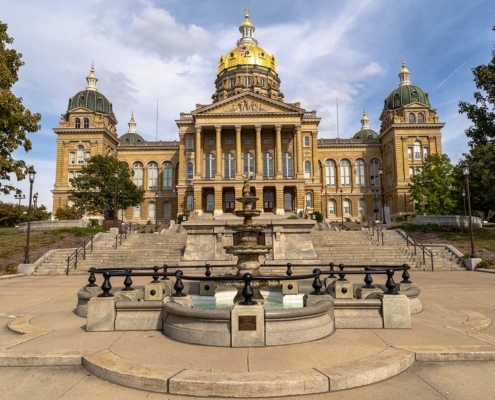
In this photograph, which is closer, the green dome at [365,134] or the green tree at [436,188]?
the green tree at [436,188]

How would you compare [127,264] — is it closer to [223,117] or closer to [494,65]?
[494,65]

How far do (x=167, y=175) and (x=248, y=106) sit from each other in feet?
80.5

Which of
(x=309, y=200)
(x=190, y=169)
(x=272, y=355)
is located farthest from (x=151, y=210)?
(x=272, y=355)

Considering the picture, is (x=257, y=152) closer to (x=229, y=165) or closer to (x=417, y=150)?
(x=229, y=165)

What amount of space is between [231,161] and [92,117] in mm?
27946

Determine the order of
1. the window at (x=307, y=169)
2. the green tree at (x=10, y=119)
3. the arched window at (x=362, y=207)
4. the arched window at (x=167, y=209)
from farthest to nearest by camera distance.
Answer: the arched window at (x=167, y=209) < the arched window at (x=362, y=207) < the window at (x=307, y=169) < the green tree at (x=10, y=119)

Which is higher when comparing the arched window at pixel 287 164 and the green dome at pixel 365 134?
the green dome at pixel 365 134

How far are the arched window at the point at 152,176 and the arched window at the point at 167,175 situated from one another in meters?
1.67

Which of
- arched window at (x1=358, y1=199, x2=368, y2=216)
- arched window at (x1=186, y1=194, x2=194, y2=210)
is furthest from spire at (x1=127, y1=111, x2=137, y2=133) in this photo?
arched window at (x1=358, y1=199, x2=368, y2=216)

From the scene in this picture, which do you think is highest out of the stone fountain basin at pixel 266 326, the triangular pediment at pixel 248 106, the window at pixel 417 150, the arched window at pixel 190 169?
the triangular pediment at pixel 248 106

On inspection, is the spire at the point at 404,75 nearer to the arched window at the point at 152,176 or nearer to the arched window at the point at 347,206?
the arched window at the point at 347,206

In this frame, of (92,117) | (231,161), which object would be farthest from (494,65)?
(92,117)

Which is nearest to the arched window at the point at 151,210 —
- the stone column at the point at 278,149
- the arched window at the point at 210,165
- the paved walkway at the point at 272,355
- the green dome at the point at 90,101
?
the arched window at the point at 210,165

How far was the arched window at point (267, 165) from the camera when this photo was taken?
61834mm
